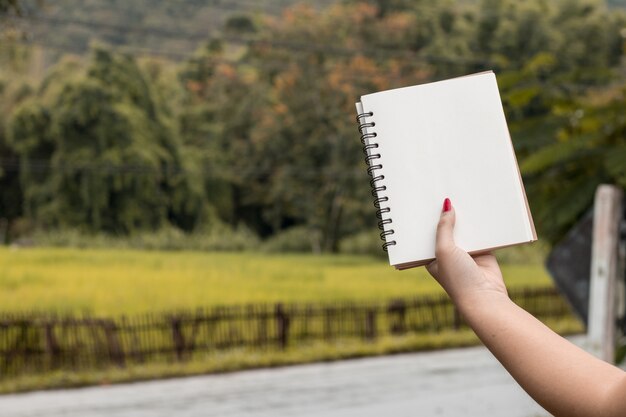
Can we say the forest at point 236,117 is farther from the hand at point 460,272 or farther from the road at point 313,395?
the hand at point 460,272

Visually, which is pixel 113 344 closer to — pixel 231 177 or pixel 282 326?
pixel 282 326

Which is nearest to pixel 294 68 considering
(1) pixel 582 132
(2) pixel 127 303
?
(2) pixel 127 303

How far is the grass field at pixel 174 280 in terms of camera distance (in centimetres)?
2691

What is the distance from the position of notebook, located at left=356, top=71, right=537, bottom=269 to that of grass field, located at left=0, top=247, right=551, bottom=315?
79.0ft

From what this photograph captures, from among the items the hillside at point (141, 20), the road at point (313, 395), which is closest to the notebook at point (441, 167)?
the road at point (313, 395)

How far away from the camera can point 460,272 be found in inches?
52.7

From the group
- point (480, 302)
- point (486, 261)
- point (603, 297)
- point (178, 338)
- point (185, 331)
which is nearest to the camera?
point (480, 302)

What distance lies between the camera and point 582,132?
5469 mm

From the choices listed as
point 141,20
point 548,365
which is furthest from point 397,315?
point 141,20

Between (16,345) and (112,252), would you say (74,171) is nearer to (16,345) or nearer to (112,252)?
(112,252)

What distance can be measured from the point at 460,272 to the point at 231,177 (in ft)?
139

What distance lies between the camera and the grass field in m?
26.9

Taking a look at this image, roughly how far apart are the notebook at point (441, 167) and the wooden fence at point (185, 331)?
17268 mm

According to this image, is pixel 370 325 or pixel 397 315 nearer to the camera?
pixel 370 325
